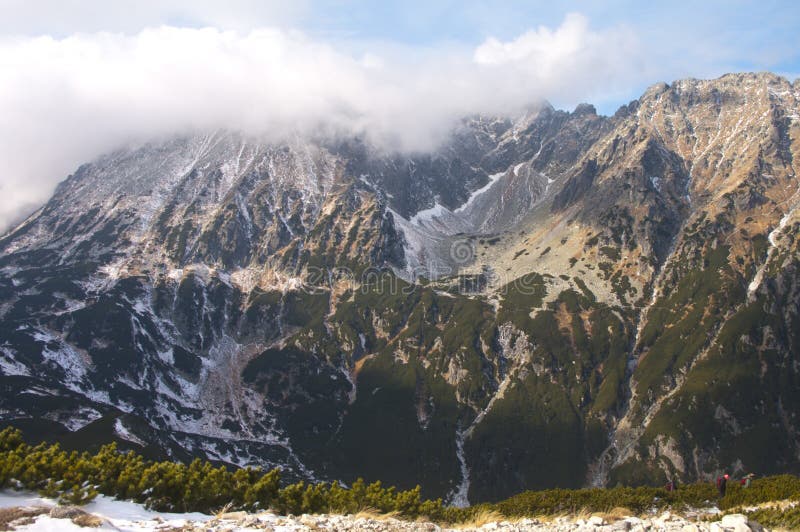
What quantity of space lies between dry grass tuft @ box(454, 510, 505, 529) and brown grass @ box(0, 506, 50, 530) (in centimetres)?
2153

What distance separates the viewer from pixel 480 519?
36969mm

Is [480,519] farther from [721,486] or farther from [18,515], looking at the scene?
[18,515]

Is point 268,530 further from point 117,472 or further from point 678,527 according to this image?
point 678,527

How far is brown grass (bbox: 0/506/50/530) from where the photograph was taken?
24656 mm

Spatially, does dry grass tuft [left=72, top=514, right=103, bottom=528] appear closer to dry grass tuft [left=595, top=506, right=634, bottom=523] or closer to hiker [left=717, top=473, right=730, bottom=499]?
dry grass tuft [left=595, top=506, right=634, bottom=523]

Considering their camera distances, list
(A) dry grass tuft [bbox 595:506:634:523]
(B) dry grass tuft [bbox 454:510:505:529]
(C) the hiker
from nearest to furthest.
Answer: (A) dry grass tuft [bbox 595:506:634:523], (B) dry grass tuft [bbox 454:510:505:529], (C) the hiker

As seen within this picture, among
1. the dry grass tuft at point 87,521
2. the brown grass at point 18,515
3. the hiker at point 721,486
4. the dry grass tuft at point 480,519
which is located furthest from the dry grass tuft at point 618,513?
the brown grass at point 18,515

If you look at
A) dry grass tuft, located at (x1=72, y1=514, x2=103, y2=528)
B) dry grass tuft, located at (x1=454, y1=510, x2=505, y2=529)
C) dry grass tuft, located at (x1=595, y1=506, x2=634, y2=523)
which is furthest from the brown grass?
dry grass tuft, located at (x1=595, y1=506, x2=634, y2=523)

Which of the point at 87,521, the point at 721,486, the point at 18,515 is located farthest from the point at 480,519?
the point at 18,515

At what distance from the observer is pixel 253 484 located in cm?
4234

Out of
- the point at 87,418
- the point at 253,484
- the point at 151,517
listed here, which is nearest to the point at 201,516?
the point at 151,517

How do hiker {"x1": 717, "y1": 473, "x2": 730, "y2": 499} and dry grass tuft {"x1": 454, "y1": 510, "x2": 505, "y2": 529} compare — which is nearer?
dry grass tuft {"x1": 454, "y1": 510, "x2": 505, "y2": 529}

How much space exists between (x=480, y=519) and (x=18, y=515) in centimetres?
2414

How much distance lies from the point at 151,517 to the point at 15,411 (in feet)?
621
